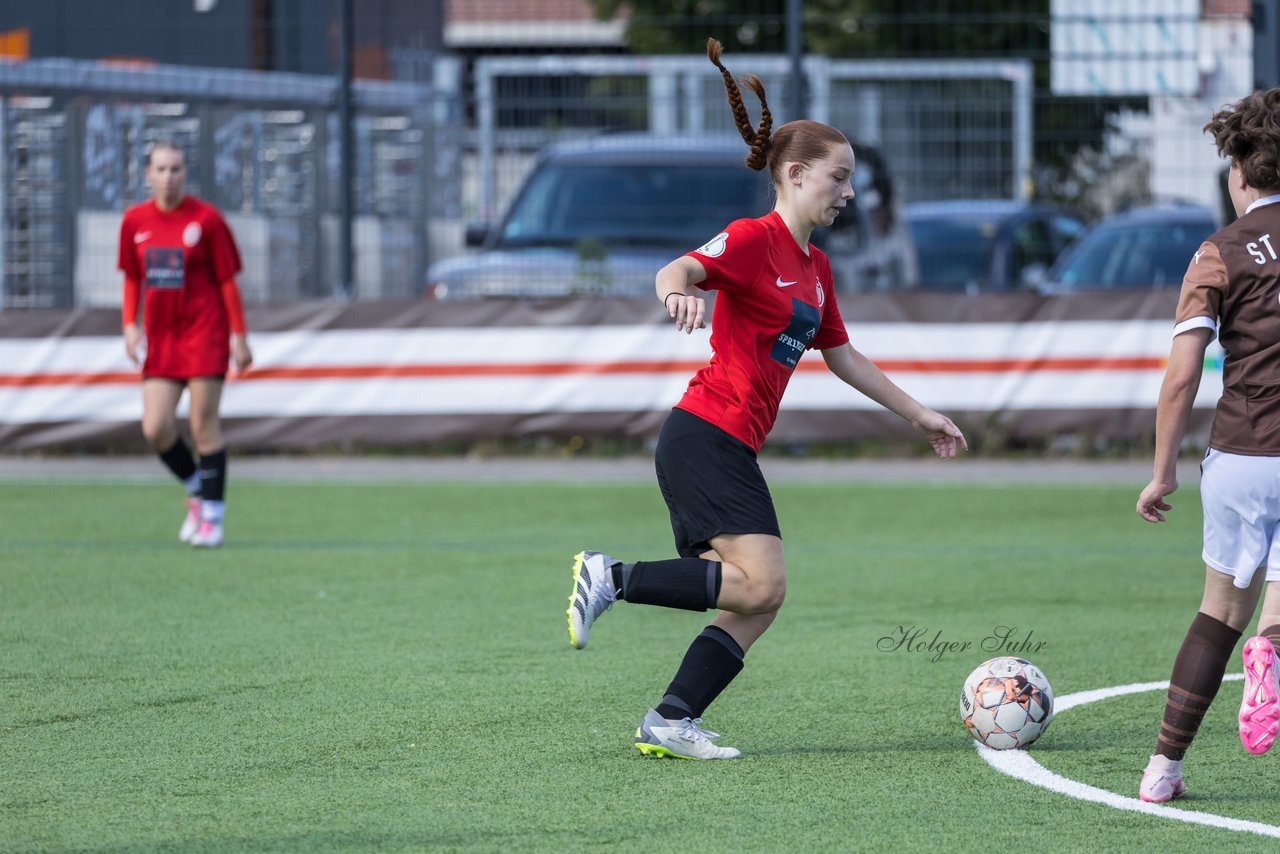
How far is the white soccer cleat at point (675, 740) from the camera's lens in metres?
5.09

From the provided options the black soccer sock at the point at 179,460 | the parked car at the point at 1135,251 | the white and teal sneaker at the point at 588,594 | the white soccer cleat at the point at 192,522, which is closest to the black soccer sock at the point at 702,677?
the white and teal sneaker at the point at 588,594

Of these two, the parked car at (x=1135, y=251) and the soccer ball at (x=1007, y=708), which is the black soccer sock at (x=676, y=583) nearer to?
the soccer ball at (x=1007, y=708)

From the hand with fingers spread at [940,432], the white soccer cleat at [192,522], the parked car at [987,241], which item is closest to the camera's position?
the hand with fingers spread at [940,432]

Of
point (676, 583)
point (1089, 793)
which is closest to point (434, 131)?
point (676, 583)

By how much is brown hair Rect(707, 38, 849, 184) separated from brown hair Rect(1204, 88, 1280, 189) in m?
1.09

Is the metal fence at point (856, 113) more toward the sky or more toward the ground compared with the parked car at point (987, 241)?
more toward the sky

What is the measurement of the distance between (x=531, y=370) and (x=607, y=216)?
1.39m

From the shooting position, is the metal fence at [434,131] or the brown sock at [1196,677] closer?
the brown sock at [1196,677]

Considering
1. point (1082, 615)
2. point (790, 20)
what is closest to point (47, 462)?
point (790, 20)

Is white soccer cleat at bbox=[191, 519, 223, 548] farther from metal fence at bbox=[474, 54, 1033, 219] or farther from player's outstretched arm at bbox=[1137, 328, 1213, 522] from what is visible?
player's outstretched arm at bbox=[1137, 328, 1213, 522]

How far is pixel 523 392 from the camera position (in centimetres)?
1391

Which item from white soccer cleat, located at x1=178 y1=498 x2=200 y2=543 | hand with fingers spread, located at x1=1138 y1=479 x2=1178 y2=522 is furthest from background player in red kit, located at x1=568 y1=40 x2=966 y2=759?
white soccer cleat, located at x1=178 y1=498 x2=200 y2=543

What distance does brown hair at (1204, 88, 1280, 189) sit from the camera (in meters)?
4.33

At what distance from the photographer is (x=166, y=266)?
9438mm
